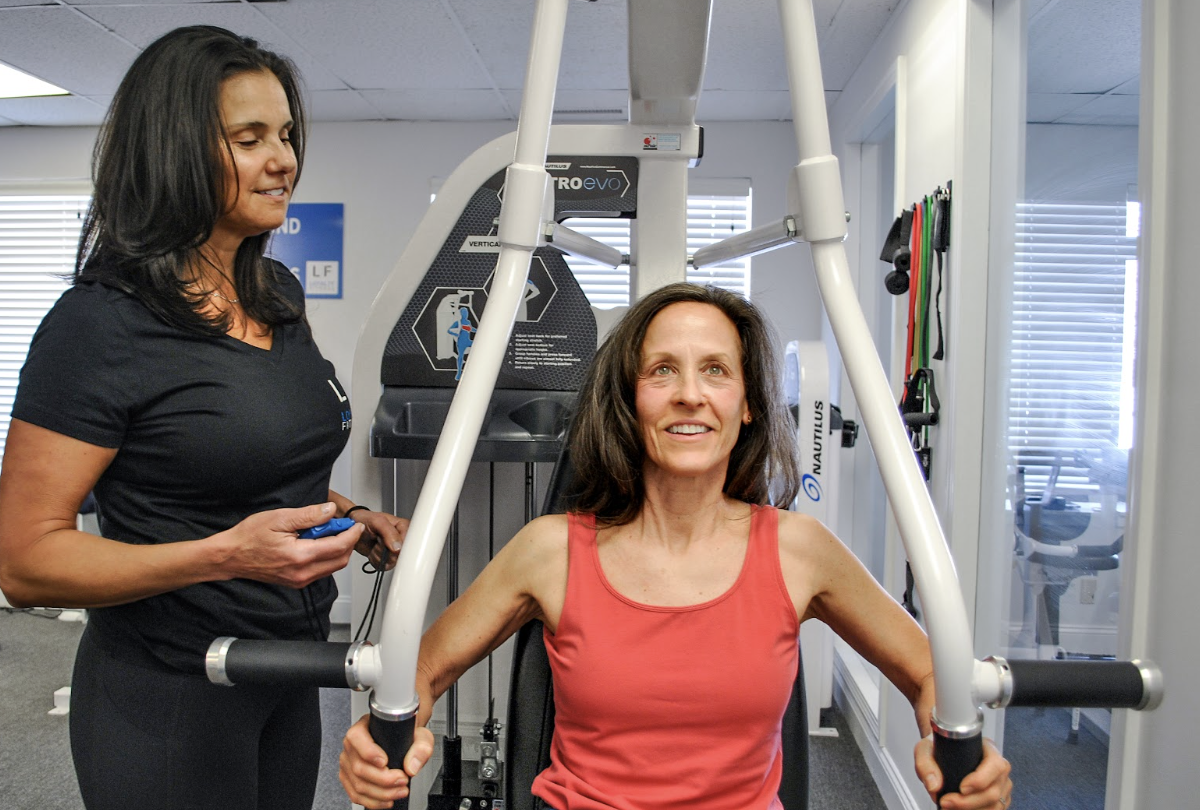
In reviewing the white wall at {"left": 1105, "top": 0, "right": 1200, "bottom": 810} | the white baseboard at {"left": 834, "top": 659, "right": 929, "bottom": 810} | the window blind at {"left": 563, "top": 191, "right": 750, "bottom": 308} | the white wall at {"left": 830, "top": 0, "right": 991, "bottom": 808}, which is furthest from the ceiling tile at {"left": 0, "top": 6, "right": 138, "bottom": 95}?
the white baseboard at {"left": 834, "top": 659, "right": 929, "bottom": 810}

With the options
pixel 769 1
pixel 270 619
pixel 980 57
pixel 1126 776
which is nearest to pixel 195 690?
pixel 270 619

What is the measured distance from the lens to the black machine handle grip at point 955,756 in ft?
2.29

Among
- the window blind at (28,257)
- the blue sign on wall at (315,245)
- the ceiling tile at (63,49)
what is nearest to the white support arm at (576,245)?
the ceiling tile at (63,49)

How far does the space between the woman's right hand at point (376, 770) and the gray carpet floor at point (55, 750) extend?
6.33ft

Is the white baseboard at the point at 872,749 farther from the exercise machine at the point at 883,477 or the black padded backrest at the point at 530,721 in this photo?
the exercise machine at the point at 883,477

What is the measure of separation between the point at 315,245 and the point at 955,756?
3.87 m

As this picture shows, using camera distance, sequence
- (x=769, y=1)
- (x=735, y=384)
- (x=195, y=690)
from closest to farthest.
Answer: (x=195, y=690) < (x=735, y=384) < (x=769, y=1)

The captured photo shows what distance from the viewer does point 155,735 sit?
3.23 feet

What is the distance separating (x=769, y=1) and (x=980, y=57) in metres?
0.81

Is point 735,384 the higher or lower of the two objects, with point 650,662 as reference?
higher

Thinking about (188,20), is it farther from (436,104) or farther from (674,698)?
(674,698)

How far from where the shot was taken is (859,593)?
1065mm

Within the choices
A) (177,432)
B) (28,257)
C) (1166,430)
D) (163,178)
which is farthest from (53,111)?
(1166,430)

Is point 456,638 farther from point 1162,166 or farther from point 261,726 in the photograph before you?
point 1162,166
